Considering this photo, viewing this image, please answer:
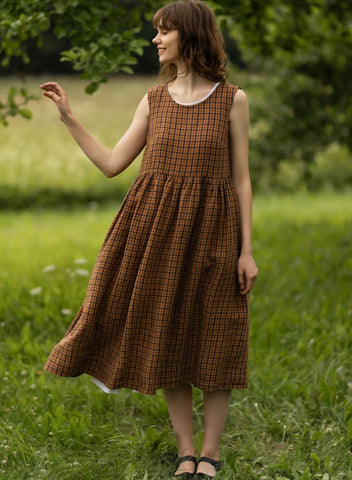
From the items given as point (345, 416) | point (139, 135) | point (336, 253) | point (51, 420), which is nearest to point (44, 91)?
point (139, 135)

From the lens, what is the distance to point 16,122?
15.1 meters

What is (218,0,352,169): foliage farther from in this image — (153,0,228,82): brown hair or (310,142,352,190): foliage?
(310,142,352,190): foliage

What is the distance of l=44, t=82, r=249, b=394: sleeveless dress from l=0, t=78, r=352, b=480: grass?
1.21 ft

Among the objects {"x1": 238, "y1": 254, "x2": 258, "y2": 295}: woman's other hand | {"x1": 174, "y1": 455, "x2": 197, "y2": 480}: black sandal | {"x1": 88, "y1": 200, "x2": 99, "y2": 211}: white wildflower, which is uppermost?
{"x1": 238, "y1": 254, "x2": 258, "y2": 295}: woman's other hand

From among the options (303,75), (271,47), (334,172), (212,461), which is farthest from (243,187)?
(334,172)

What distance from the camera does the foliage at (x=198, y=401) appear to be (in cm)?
235

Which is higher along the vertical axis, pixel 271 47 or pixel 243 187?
pixel 271 47

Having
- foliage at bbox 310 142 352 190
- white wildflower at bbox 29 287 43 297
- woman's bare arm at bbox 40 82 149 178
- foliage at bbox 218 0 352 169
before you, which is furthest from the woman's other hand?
foliage at bbox 310 142 352 190

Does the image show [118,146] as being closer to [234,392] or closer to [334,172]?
[234,392]

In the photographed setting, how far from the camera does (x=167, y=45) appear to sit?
2137 mm

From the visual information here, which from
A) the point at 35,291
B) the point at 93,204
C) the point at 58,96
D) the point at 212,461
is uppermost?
the point at 58,96

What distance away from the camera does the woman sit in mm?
2131

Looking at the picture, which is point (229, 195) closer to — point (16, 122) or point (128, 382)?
point (128, 382)

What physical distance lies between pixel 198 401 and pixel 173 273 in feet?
3.40
